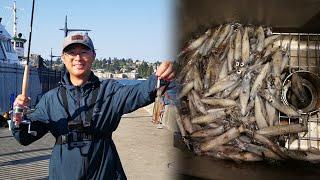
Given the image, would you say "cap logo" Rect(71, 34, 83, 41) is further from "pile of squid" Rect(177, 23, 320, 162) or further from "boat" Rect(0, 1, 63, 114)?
"boat" Rect(0, 1, 63, 114)

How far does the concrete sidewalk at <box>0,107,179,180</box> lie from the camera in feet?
17.3

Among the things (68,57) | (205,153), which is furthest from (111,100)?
(205,153)

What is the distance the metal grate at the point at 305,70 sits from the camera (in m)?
4.06

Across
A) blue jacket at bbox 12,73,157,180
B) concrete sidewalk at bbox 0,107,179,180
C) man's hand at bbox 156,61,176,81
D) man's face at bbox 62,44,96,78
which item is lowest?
concrete sidewalk at bbox 0,107,179,180

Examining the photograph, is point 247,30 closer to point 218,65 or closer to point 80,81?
point 218,65

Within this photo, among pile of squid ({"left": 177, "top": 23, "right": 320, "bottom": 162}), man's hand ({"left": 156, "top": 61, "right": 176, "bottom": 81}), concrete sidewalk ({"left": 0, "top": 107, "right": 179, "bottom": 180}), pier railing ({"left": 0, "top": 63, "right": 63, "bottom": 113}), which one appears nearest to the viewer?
man's hand ({"left": 156, "top": 61, "right": 176, "bottom": 81})

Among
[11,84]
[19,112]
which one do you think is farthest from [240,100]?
[11,84]

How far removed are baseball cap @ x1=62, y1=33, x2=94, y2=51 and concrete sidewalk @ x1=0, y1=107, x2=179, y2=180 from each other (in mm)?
1545

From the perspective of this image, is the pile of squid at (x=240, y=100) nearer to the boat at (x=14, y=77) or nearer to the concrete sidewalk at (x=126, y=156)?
the concrete sidewalk at (x=126, y=156)

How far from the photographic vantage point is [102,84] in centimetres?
233

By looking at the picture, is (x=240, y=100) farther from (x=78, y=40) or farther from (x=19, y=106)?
(x=19, y=106)

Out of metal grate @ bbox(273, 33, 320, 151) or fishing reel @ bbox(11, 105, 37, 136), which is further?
metal grate @ bbox(273, 33, 320, 151)

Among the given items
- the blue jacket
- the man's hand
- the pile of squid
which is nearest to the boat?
the pile of squid

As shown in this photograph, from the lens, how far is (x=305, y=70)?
13.4 feet
